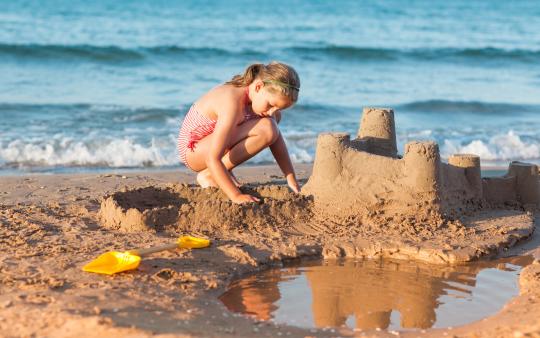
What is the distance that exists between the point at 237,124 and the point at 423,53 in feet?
41.3

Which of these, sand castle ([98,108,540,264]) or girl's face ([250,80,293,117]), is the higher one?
girl's face ([250,80,293,117])

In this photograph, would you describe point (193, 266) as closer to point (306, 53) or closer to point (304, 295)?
point (304, 295)

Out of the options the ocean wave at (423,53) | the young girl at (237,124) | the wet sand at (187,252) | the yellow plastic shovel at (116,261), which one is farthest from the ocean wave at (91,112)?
the ocean wave at (423,53)

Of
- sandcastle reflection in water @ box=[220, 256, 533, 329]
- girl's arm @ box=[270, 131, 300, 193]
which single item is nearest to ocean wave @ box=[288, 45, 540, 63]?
girl's arm @ box=[270, 131, 300, 193]

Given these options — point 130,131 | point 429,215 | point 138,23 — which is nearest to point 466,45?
point 138,23

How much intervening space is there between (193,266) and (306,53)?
42.0 ft

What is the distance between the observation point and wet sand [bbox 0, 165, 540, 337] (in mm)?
3182

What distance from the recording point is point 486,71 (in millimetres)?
15508

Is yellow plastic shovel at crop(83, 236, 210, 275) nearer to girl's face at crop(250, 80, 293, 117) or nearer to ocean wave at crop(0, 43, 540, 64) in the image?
girl's face at crop(250, 80, 293, 117)

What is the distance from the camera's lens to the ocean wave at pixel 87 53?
47.3ft

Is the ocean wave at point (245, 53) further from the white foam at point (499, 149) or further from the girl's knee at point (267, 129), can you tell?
the girl's knee at point (267, 129)

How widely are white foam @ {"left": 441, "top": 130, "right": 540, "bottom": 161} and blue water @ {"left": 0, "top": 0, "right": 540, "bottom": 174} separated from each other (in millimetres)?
20

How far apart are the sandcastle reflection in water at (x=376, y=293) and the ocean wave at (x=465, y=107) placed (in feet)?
22.4

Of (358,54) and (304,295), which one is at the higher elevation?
(358,54)
